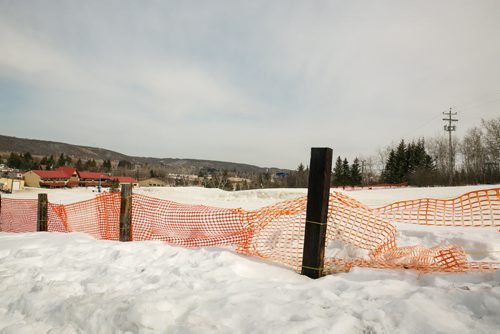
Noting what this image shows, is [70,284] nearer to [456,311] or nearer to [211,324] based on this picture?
[211,324]

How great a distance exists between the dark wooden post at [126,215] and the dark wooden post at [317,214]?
11.6 feet

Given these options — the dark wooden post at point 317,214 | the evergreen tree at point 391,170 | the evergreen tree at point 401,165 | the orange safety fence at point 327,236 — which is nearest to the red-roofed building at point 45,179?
the orange safety fence at point 327,236

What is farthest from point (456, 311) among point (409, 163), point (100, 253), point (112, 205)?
point (409, 163)

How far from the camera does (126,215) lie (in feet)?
17.9

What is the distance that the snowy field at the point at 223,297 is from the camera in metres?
2.17

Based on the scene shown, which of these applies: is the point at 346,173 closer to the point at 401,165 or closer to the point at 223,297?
the point at 401,165

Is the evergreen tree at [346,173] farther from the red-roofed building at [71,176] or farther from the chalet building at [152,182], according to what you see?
the red-roofed building at [71,176]

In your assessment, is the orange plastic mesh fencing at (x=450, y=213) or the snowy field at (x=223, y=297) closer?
the snowy field at (x=223, y=297)

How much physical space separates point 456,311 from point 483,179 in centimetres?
4610

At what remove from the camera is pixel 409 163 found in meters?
57.6

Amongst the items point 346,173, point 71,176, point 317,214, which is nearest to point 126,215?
point 317,214

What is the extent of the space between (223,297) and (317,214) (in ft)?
4.85

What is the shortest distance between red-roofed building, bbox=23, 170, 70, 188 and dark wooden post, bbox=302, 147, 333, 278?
9104cm

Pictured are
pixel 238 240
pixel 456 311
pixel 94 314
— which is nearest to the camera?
pixel 456 311
